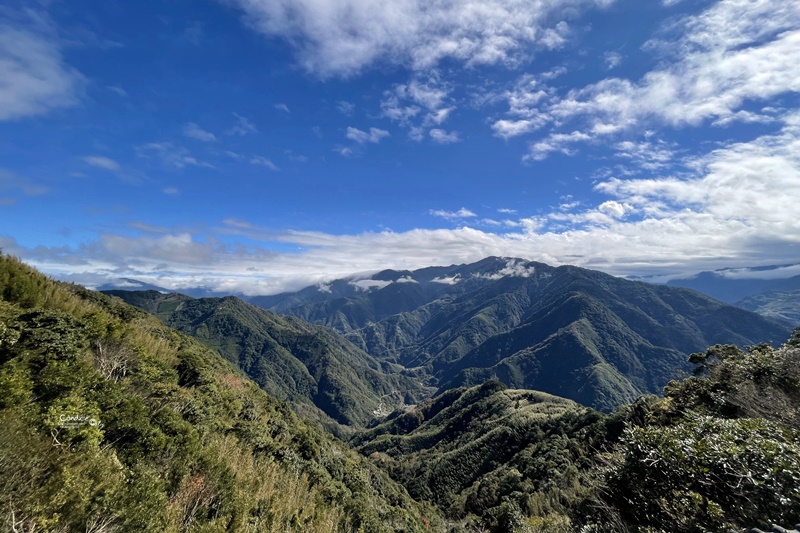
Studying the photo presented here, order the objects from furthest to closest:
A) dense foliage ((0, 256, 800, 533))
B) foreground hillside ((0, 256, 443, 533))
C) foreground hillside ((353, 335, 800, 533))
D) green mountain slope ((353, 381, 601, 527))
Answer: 1. green mountain slope ((353, 381, 601, 527))
2. foreground hillside ((353, 335, 800, 533))
3. dense foliage ((0, 256, 800, 533))
4. foreground hillside ((0, 256, 443, 533))

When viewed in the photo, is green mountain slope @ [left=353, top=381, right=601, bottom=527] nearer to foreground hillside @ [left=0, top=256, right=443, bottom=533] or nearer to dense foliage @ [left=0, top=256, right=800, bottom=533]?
dense foliage @ [left=0, top=256, right=800, bottom=533]

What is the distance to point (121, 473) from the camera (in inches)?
330

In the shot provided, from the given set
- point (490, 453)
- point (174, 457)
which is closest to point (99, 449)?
point (174, 457)

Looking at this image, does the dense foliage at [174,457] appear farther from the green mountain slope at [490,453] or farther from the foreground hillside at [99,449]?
the green mountain slope at [490,453]

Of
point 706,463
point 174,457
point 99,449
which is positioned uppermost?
point 99,449

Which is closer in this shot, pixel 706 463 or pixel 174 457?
pixel 706 463

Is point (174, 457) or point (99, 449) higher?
point (99, 449)

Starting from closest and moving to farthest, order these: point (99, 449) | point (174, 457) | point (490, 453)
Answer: point (99, 449) < point (174, 457) < point (490, 453)

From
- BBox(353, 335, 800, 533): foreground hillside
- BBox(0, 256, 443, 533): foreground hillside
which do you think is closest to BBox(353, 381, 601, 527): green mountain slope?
BBox(353, 335, 800, 533): foreground hillside

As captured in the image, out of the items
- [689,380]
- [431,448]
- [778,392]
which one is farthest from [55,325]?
[431,448]

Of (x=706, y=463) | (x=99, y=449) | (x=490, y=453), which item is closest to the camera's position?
(x=99, y=449)

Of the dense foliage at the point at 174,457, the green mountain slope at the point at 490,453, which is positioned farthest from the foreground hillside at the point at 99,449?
the green mountain slope at the point at 490,453

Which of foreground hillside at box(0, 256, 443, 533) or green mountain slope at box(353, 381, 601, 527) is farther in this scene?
green mountain slope at box(353, 381, 601, 527)

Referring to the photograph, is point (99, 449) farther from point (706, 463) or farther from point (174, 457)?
point (706, 463)
